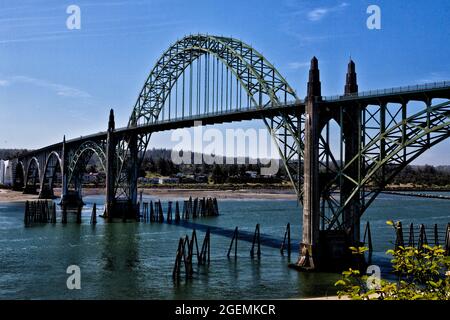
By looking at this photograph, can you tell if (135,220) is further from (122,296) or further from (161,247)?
(122,296)

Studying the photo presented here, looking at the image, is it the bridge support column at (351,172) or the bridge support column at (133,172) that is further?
the bridge support column at (133,172)

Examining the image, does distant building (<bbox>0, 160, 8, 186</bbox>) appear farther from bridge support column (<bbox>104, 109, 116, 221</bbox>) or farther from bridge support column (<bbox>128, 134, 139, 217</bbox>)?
bridge support column (<bbox>128, 134, 139, 217</bbox>)

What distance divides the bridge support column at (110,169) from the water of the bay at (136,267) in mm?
9942

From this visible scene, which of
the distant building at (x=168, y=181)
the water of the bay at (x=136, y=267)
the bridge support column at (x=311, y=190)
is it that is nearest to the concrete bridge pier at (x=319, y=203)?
the bridge support column at (x=311, y=190)

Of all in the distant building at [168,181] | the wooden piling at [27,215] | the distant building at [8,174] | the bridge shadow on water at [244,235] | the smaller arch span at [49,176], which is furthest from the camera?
the distant building at [168,181]

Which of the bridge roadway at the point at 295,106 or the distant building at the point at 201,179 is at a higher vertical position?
the bridge roadway at the point at 295,106

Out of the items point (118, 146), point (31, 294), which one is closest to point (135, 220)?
Result: point (118, 146)

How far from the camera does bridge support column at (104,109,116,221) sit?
211 feet

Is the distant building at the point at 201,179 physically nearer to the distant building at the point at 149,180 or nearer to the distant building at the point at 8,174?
Answer: the distant building at the point at 149,180

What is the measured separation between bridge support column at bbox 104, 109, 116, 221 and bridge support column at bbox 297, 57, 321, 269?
39189 mm

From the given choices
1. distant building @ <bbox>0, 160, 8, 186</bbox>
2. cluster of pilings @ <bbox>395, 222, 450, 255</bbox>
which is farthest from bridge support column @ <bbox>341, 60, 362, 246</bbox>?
distant building @ <bbox>0, 160, 8, 186</bbox>

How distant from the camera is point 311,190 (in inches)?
1138

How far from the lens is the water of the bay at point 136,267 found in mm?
25156

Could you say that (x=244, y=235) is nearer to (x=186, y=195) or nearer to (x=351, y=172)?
(x=351, y=172)
